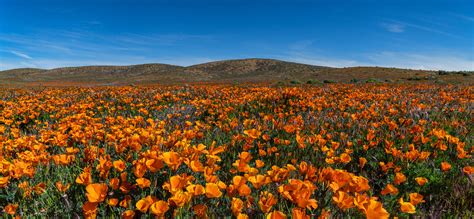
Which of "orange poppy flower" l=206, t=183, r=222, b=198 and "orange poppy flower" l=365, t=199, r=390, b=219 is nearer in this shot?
"orange poppy flower" l=365, t=199, r=390, b=219

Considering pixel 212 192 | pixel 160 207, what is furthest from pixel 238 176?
pixel 160 207

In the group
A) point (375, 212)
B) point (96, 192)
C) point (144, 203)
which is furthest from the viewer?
point (96, 192)

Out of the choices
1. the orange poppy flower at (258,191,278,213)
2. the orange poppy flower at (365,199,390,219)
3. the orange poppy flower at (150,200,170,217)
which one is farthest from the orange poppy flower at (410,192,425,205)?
the orange poppy flower at (150,200,170,217)

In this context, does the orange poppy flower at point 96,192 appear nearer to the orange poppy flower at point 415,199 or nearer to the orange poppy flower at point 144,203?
the orange poppy flower at point 144,203

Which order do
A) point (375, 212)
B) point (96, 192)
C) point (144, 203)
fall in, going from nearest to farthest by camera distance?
point (375, 212) < point (144, 203) < point (96, 192)

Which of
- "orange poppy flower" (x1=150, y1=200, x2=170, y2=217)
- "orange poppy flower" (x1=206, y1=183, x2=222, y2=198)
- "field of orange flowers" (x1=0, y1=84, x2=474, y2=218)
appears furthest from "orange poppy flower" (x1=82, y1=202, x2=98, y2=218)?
"orange poppy flower" (x1=206, y1=183, x2=222, y2=198)

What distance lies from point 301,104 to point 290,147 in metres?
2.99

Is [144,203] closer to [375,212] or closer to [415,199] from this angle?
[375,212]

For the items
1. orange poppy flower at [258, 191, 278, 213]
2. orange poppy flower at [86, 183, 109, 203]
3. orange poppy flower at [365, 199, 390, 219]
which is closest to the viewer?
orange poppy flower at [365, 199, 390, 219]

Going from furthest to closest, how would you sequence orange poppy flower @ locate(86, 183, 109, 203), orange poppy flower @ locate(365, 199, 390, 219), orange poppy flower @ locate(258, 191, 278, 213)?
1. orange poppy flower @ locate(86, 183, 109, 203)
2. orange poppy flower @ locate(258, 191, 278, 213)
3. orange poppy flower @ locate(365, 199, 390, 219)

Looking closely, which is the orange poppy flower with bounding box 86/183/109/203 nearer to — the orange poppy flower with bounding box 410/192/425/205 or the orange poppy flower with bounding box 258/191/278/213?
the orange poppy flower with bounding box 258/191/278/213

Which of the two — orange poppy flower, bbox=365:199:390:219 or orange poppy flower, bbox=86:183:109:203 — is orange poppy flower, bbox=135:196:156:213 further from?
orange poppy flower, bbox=365:199:390:219

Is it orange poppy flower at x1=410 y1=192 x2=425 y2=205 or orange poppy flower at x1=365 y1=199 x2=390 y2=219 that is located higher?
orange poppy flower at x1=365 y1=199 x2=390 y2=219

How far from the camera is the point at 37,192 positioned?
2.40m
